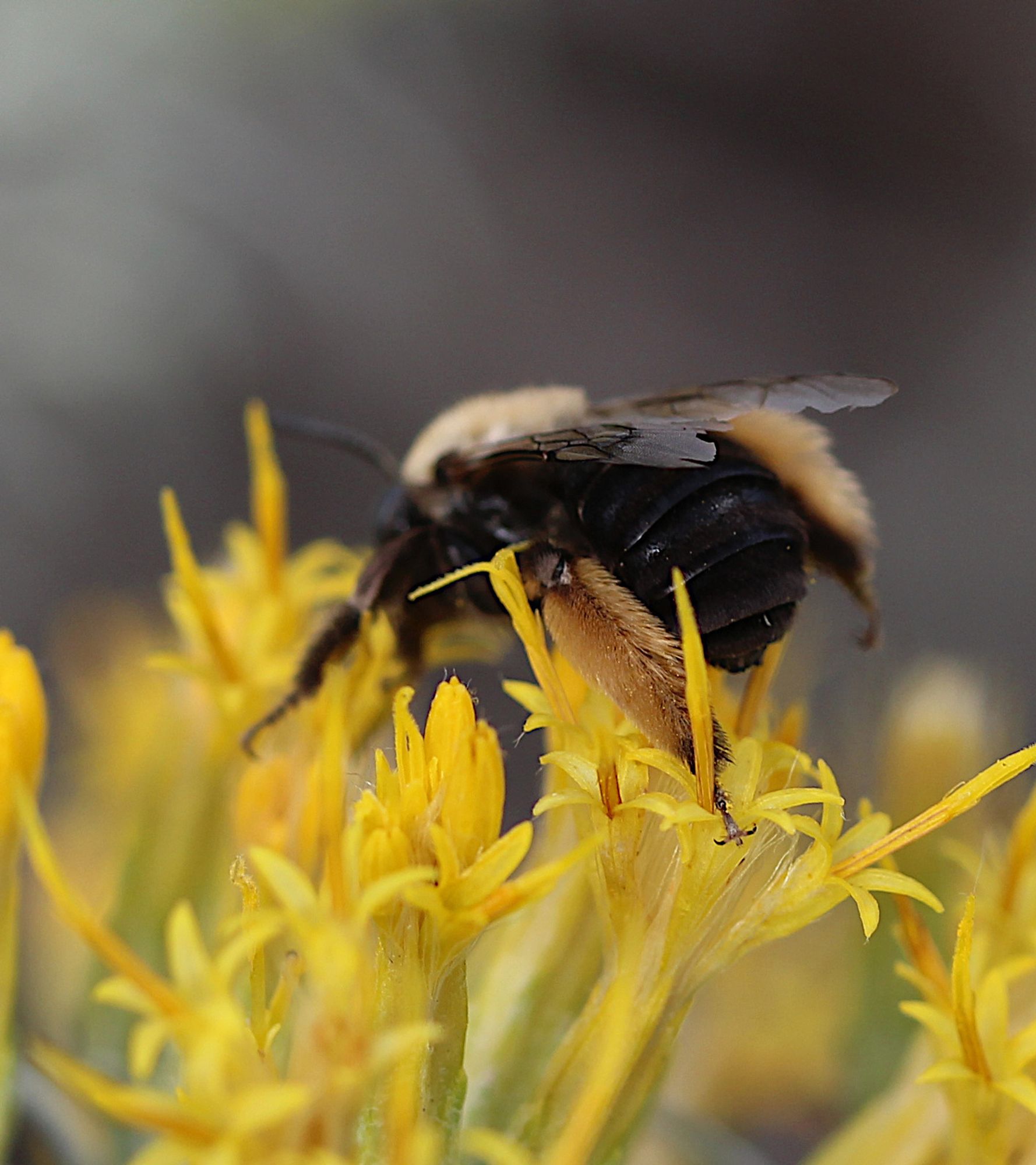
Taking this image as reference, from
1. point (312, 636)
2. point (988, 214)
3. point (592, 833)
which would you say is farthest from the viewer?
point (988, 214)

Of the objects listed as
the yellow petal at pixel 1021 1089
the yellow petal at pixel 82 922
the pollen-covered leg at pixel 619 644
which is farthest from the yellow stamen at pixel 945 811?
the yellow petal at pixel 82 922

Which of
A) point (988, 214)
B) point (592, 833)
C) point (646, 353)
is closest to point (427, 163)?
point (646, 353)

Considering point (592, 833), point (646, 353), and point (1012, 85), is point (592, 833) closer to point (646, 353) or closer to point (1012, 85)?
point (646, 353)

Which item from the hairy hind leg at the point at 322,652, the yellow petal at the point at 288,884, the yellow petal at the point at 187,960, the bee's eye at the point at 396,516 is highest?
the bee's eye at the point at 396,516

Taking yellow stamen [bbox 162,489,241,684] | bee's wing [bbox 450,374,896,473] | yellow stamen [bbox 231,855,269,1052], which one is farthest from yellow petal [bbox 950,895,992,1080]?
yellow stamen [bbox 162,489,241,684]

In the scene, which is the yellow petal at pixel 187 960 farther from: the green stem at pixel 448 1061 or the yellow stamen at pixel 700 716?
the yellow stamen at pixel 700 716

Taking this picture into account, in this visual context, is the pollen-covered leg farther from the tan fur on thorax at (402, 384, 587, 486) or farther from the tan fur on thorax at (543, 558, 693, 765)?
the tan fur on thorax at (402, 384, 587, 486)
